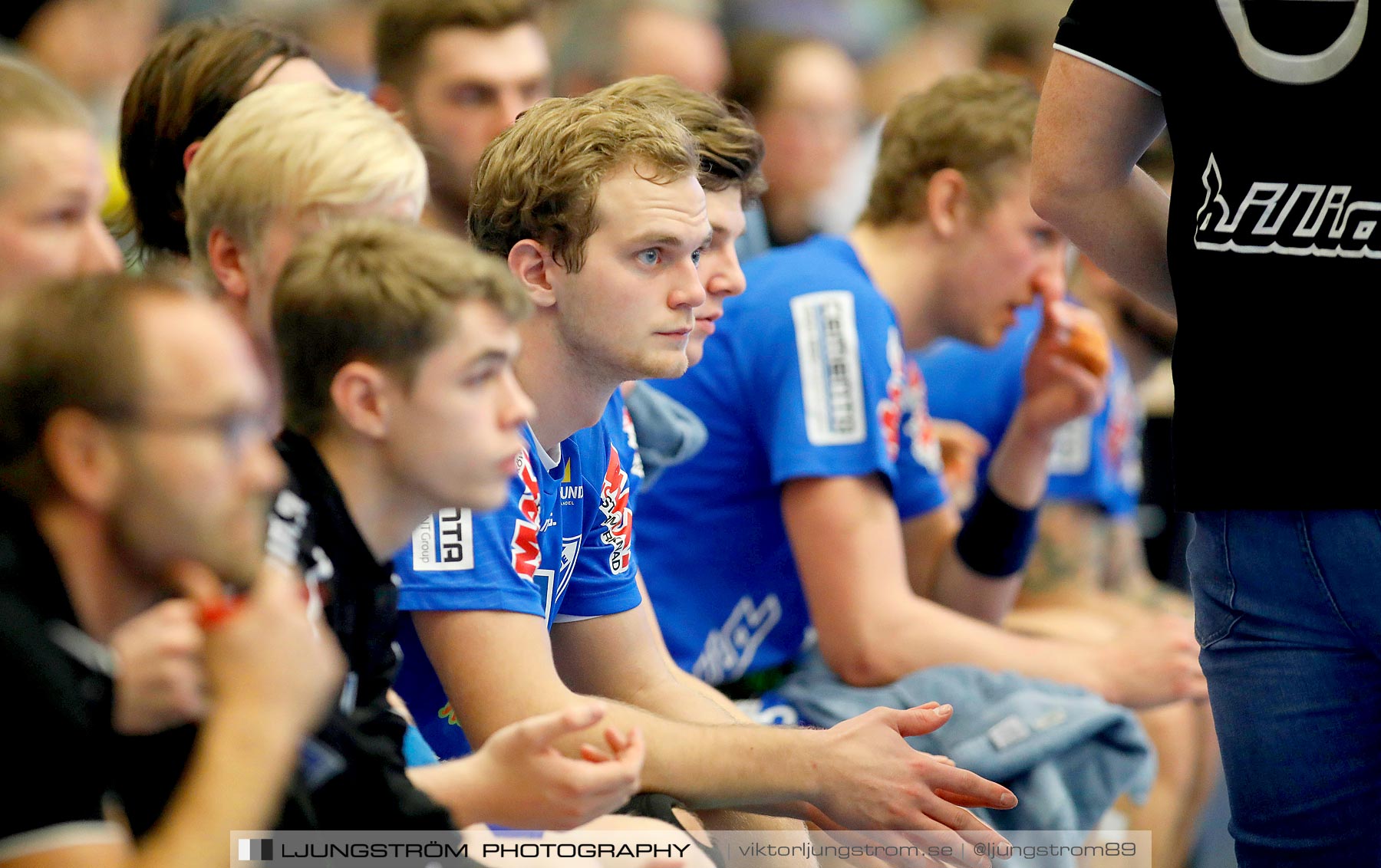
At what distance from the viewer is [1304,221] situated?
5.53 ft

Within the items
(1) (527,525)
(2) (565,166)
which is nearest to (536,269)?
(2) (565,166)

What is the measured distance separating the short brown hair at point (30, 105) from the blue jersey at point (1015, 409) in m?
2.24

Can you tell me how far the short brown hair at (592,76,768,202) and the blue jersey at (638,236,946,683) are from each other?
14.7 inches

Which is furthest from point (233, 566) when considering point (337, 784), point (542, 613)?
point (542, 613)

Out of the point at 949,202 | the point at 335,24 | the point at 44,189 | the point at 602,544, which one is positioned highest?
the point at 44,189

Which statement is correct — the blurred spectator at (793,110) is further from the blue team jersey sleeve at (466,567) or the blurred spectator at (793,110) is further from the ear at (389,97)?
the blue team jersey sleeve at (466,567)

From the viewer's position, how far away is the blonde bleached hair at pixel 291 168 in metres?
2.13

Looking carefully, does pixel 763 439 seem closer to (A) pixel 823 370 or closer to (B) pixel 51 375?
(A) pixel 823 370

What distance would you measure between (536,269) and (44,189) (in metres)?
0.64

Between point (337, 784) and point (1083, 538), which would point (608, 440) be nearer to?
point (337, 784)

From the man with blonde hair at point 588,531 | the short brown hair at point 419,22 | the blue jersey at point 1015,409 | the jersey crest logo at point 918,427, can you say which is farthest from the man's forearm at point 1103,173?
the short brown hair at point 419,22

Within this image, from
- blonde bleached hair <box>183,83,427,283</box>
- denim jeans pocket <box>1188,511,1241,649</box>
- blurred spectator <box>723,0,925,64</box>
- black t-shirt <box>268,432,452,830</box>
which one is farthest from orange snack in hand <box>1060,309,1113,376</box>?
blurred spectator <box>723,0,925,64</box>

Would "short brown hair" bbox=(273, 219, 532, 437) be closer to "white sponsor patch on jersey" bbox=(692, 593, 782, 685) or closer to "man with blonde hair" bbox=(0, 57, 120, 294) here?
"man with blonde hair" bbox=(0, 57, 120, 294)

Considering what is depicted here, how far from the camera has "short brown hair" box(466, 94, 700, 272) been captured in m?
2.02
